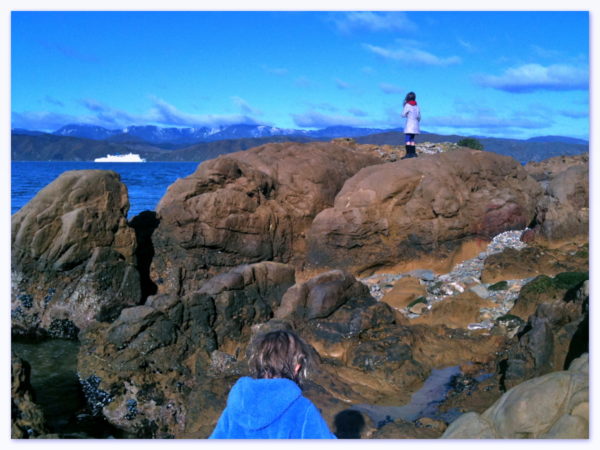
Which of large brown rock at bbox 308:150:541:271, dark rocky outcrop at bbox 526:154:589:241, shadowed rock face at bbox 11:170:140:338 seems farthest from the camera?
large brown rock at bbox 308:150:541:271

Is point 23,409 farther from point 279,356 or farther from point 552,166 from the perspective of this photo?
point 552,166

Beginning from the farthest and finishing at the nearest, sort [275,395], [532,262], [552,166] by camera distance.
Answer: [552,166], [532,262], [275,395]

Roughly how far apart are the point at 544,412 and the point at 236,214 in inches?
333

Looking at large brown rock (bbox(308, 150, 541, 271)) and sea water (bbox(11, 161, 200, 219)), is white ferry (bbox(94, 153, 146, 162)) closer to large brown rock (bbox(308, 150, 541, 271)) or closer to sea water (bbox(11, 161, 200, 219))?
sea water (bbox(11, 161, 200, 219))

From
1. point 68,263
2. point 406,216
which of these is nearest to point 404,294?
point 406,216

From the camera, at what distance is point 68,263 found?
34.5ft

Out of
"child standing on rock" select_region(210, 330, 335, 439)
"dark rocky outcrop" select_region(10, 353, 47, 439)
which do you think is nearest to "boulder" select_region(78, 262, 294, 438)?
"dark rocky outcrop" select_region(10, 353, 47, 439)

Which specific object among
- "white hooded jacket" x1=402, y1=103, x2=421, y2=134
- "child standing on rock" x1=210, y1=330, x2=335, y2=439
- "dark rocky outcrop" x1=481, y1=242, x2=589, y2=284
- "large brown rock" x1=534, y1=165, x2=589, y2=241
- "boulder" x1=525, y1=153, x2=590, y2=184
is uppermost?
"white hooded jacket" x1=402, y1=103, x2=421, y2=134

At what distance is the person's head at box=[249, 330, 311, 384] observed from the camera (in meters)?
2.85

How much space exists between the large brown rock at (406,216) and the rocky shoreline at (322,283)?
31mm

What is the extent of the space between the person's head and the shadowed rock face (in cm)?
789

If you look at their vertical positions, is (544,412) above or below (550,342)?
above
